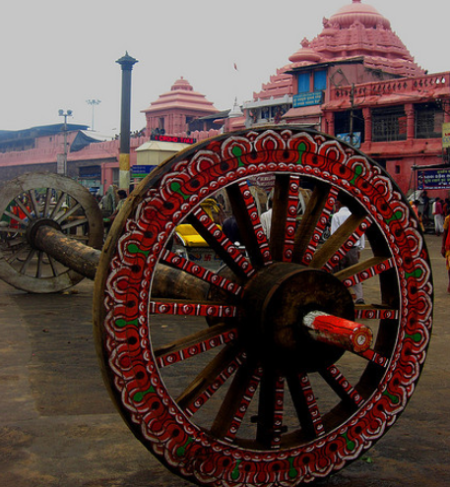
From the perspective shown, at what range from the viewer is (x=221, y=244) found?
2.44m

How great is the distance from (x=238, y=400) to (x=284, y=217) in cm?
79

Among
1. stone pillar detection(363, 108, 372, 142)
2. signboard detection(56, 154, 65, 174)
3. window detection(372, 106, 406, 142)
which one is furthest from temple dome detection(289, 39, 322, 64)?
signboard detection(56, 154, 65, 174)

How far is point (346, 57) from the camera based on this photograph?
3144 centimetres

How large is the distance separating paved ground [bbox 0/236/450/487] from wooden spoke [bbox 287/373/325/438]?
0.45 m

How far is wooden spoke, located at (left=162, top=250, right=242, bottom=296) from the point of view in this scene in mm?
2320

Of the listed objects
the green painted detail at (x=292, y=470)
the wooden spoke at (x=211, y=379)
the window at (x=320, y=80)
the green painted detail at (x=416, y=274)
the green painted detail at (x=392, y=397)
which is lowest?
the green painted detail at (x=292, y=470)

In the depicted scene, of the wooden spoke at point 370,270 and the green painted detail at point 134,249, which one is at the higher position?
the green painted detail at point 134,249

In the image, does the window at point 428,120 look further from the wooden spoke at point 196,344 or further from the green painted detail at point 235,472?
the green painted detail at point 235,472

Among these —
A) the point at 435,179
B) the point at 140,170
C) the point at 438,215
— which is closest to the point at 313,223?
the point at 140,170

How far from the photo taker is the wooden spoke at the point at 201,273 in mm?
2320

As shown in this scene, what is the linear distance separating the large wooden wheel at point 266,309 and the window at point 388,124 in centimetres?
2572

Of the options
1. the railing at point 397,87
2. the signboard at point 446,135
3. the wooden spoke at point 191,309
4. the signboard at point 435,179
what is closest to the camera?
the wooden spoke at point 191,309

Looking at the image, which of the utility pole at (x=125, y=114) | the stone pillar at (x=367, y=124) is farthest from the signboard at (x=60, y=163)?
the stone pillar at (x=367, y=124)

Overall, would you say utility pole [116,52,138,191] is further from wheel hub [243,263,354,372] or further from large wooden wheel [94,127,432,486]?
wheel hub [243,263,354,372]
